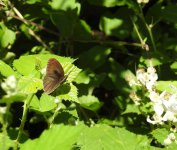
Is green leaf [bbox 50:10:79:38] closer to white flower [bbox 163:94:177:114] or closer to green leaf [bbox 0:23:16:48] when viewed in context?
green leaf [bbox 0:23:16:48]

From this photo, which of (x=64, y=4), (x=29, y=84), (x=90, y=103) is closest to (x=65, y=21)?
(x=64, y=4)

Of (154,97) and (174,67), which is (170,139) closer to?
(154,97)

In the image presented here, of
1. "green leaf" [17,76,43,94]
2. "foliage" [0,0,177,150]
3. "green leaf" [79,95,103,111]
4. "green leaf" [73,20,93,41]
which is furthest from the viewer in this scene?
"green leaf" [73,20,93,41]

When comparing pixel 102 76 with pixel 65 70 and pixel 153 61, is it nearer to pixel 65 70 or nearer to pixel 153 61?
pixel 153 61

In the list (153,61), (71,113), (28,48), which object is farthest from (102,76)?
(71,113)

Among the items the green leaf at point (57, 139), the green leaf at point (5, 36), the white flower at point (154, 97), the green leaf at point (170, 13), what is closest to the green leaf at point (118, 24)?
the green leaf at point (170, 13)

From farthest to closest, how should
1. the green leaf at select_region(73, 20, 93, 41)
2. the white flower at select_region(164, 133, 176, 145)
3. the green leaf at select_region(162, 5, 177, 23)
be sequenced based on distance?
1. the green leaf at select_region(73, 20, 93, 41)
2. the green leaf at select_region(162, 5, 177, 23)
3. the white flower at select_region(164, 133, 176, 145)

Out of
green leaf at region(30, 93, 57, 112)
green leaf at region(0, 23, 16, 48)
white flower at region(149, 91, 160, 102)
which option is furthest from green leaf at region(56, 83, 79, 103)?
green leaf at region(0, 23, 16, 48)
